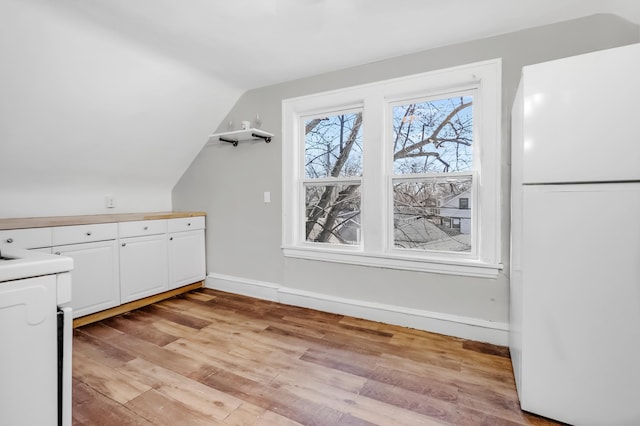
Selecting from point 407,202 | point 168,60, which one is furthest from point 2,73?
point 407,202

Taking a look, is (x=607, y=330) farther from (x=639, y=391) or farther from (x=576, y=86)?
(x=576, y=86)

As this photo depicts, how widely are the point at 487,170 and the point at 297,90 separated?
185 cm

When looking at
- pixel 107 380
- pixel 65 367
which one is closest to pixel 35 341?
pixel 65 367

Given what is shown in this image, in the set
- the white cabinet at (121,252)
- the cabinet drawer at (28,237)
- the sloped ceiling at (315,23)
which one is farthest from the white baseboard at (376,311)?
the sloped ceiling at (315,23)

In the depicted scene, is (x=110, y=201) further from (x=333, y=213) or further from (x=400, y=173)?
(x=400, y=173)

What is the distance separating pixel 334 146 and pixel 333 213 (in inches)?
25.3

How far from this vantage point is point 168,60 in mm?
2572

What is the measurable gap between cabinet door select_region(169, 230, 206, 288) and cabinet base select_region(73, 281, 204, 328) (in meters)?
0.08

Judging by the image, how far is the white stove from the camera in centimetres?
87

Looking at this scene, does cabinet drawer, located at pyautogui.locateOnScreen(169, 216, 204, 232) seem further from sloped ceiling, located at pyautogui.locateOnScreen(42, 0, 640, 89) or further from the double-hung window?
sloped ceiling, located at pyautogui.locateOnScreen(42, 0, 640, 89)

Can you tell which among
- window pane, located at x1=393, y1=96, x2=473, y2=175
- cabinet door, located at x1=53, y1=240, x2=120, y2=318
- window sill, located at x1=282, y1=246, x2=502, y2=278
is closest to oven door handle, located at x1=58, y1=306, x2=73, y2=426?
cabinet door, located at x1=53, y1=240, x2=120, y2=318

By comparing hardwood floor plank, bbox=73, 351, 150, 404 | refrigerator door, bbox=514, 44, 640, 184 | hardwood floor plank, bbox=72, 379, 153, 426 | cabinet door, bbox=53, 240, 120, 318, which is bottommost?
hardwood floor plank, bbox=72, 379, 153, 426

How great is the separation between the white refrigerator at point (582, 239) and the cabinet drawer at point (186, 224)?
Answer: 3098 mm

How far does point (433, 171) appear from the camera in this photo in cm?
259
